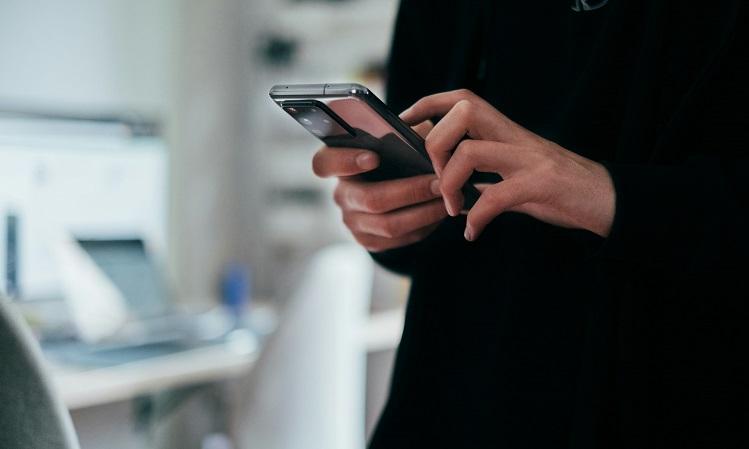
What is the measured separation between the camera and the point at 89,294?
1.75 metres

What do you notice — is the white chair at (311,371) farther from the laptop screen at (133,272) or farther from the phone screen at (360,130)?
the phone screen at (360,130)

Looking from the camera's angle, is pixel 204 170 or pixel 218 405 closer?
pixel 218 405

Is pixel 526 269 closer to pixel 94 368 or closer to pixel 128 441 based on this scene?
pixel 94 368

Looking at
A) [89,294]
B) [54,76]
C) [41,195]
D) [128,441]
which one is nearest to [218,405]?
[128,441]

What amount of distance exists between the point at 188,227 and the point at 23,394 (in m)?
2.38

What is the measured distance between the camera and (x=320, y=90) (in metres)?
0.54

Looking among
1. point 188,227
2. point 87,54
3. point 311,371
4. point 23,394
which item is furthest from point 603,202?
point 188,227

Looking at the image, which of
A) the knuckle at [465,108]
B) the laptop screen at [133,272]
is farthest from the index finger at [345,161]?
the laptop screen at [133,272]

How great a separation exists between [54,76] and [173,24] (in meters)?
0.52

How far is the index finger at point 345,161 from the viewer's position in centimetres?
61

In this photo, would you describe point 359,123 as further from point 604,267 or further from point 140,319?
point 140,319

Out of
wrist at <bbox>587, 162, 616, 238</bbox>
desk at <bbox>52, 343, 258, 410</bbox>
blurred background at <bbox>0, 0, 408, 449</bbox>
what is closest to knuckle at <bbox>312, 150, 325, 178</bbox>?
wrist at <bbox>587, 162, 616, 238</bbox>

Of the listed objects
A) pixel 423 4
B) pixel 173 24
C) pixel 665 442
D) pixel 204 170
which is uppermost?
pixel 423 4

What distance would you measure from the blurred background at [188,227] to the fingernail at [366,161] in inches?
14.5
